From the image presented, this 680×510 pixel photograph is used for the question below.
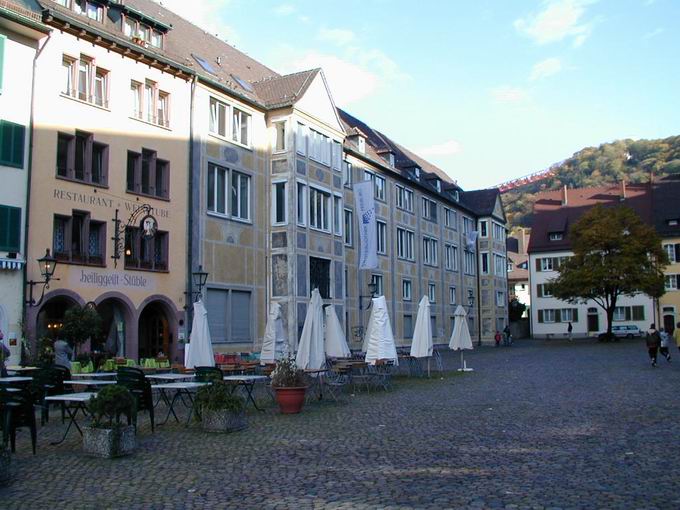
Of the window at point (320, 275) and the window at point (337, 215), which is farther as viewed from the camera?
the window at point (337, 215)

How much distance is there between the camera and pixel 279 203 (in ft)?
101

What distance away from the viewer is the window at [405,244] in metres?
44.9

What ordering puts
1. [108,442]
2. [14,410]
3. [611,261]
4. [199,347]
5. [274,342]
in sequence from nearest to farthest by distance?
[14,410]
[108,442]
[199,347]
[274,342]
[611,261]

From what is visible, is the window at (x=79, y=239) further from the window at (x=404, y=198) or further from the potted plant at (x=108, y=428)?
the window at (x=404, y=198)

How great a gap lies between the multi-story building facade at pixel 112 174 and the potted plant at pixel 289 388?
9022 millimetres

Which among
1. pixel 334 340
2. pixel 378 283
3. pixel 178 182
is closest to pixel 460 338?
pixel 334 340

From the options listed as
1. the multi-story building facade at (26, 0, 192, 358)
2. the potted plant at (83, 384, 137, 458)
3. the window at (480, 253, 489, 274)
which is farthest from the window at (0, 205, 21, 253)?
the window at (480, 253, 489, 274)

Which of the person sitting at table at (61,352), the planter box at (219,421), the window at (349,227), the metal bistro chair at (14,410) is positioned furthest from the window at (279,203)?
the metal bistro chair at (14,410)

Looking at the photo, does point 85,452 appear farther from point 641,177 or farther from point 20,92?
point 641,177

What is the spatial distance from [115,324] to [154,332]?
2.38m

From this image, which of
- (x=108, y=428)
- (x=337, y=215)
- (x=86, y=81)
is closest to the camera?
(x=108, y=428)

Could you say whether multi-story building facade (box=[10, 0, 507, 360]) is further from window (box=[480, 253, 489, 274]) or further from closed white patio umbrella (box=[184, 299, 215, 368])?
window (box=[480, 253, 489, 274])

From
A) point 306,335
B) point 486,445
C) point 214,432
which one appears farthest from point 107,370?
point 486,445

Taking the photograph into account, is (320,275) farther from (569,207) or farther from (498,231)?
(569,207)
